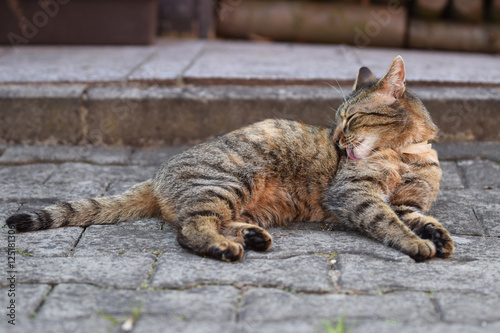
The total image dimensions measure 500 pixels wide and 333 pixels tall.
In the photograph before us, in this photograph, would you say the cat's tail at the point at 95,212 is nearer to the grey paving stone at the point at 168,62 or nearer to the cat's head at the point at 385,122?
the cat's head at the point at 385,122

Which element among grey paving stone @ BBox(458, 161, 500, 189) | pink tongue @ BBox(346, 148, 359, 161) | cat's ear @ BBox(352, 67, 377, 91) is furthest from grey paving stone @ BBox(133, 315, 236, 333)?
grey paving stone @ BBox(458, 161, 500, 189)

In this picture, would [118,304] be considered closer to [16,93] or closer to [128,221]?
[128,221]

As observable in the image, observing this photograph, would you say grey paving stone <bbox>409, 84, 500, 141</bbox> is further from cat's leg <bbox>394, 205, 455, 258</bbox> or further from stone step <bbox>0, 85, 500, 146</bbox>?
cat's leg <bbox>394, 205, 455, 258</bbox>

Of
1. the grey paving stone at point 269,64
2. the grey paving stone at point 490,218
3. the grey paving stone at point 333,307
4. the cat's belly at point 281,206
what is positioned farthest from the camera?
the grey paving stone at point 269,64

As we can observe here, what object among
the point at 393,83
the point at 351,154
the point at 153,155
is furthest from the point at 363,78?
the point at 153,155

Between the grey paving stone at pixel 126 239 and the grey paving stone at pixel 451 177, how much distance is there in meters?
2.11

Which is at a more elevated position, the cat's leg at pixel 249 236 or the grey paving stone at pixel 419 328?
the grey paving stone at pixel 419 328

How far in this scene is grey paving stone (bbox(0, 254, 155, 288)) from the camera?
270cm

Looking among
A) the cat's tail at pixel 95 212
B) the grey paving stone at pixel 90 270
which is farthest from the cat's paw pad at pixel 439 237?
the cat's tail at pixel 95 212

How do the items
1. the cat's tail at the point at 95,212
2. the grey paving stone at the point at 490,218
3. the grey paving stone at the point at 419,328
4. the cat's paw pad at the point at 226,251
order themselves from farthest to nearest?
the grey paving stone at the point at 490,218 < the cat's tail at the point at 95,212 < the cat's paw pad at the point at 226,251 < the grey paving stone at the point at 419,328

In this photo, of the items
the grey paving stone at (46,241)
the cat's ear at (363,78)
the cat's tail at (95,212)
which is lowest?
the grey paving stone at (46,241)

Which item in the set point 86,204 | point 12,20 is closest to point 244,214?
point 86,204

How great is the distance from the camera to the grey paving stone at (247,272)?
2674 millimetres

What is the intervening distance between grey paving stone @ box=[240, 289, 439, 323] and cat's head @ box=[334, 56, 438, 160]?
133cm
